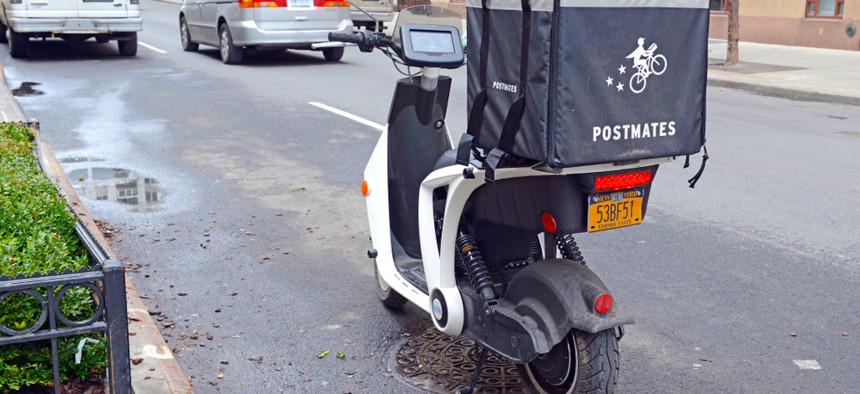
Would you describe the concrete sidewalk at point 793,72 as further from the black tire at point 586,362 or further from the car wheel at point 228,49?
the black tire at point 586,362

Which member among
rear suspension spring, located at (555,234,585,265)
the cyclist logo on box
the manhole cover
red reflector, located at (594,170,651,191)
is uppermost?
the cyclist logo on box

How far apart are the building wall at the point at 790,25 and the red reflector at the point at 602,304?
18.2 m

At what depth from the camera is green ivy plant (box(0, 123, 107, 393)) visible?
3.48 meters

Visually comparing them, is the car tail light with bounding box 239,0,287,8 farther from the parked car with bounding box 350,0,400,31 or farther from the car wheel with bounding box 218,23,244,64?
the parked car with bounding box 350,0,400,31

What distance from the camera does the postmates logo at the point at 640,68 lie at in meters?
3.39

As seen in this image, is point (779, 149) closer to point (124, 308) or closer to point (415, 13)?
point (415, 13)

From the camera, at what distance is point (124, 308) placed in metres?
3.35

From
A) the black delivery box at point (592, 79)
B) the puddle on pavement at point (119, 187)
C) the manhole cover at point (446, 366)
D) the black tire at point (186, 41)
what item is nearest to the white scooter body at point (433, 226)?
the black delivery box at point (592, 79)

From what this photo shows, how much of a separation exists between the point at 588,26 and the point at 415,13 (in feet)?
4.43

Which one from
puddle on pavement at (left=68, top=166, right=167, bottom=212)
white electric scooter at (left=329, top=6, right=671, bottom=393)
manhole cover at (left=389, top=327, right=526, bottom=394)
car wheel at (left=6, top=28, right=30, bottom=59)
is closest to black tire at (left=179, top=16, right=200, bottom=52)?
car wheel at (left=6, top=28, right=30, bottom=59)

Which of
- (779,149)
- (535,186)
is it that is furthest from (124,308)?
(779,149)

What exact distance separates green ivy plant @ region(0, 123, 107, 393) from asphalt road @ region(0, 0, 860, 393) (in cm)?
77

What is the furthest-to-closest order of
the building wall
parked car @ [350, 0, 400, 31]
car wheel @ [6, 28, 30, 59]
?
parked car @ [350, 0, 400, 31], the building wall, car wheel @ [6, 28, 30, 59]

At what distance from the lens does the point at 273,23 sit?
16.3 meters
